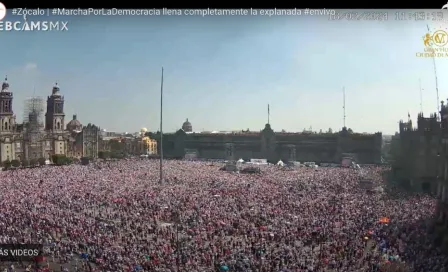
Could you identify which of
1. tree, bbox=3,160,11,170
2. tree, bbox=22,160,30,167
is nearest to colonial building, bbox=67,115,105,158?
tree, bbox=22,160,30,167

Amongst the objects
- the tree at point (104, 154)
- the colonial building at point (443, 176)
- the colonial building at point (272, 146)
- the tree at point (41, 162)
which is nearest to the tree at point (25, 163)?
the tree at point (41, 162)

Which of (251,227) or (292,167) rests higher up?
(292,167)

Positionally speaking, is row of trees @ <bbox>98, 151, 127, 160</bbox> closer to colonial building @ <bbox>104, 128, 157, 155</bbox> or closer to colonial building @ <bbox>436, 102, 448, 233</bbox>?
colonial building @ <bbox>104, 128, 157, 155</bbox>

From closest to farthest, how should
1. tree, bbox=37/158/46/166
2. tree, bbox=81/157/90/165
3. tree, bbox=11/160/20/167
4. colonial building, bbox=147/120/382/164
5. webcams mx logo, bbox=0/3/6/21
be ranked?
1. webcams mx logo, bbox=0/3/6/21
2. colonial building, bbox=147/120/382/164
3. tree, bbox=11/160/20/167
4. tree, bbox=37/158/46/166
5. tree, bbox=81/157/90/165

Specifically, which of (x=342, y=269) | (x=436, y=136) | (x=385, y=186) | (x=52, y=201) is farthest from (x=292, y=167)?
(x=52, y=201)

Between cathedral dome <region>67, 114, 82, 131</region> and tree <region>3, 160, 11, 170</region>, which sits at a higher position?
cathedral dome <region>67, 114, 82, 131</region>

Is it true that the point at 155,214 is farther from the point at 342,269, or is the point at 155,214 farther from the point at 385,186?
the point at 385,186
